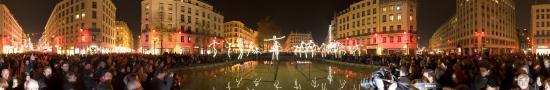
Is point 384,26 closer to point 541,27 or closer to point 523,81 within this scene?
point 541,27

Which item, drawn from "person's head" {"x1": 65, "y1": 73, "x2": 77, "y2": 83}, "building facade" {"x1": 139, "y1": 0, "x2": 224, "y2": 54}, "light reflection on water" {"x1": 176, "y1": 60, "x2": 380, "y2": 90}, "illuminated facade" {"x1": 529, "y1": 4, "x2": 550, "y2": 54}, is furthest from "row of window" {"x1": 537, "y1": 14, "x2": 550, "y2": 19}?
"person's head" {"x1": 65, "y1": 73, "x2": 77, "y2": 83}

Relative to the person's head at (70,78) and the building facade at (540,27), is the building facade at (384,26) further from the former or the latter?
the person's head at (70,78)

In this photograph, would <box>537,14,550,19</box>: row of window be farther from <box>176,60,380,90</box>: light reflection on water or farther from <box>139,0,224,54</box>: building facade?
<box>176,60,380,90</box>: light reflection on water

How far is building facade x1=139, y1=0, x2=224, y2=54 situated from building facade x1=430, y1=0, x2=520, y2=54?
155 ft

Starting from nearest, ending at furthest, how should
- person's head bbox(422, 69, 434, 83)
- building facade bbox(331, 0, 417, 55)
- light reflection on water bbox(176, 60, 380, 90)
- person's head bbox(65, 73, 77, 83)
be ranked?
person's head bbox(65, 73, 77, 83) → person's head bbox(422, 69, 434, 83) → light reflection on water bbox(176, 60, 380, 90) → building facade bbox(331, 0, 417, 55)

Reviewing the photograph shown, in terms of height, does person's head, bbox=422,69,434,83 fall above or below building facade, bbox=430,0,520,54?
below

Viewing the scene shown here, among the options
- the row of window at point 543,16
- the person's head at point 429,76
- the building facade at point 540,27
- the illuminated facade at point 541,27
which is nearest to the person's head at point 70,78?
the person's head at point 429,76

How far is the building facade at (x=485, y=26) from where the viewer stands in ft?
275

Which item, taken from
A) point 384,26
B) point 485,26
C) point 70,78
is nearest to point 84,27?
point 384,26

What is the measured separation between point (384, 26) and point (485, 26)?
2785 centimetres

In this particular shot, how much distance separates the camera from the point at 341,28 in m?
89.6

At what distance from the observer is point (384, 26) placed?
7025 centimetres

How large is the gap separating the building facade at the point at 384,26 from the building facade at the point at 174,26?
27.7m

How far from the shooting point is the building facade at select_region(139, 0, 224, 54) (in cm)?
6531
